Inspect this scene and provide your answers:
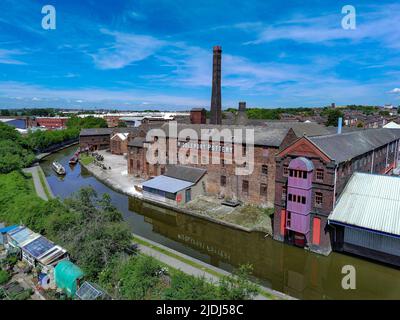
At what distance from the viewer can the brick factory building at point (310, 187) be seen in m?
18.0

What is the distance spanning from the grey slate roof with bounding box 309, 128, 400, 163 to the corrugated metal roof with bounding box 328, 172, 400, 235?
224 cm

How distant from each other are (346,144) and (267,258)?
11054mm

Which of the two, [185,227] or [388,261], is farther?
[185,227]

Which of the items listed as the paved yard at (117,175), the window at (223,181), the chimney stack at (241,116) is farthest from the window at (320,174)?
the chimney stack at (241,116)

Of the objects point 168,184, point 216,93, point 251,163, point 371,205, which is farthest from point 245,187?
point 216,93

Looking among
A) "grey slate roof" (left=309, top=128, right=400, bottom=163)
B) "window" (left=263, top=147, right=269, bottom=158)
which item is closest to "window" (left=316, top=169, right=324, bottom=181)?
"grey slate roof" (left=309, top=128, right=400, bottom=163)

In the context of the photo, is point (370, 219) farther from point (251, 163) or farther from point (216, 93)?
point (216, 93)

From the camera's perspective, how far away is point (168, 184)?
29562 millimetres

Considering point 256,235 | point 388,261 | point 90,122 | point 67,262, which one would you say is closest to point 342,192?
point 388,261

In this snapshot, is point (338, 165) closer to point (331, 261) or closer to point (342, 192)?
point (342, 192)

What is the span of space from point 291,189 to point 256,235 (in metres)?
5.21

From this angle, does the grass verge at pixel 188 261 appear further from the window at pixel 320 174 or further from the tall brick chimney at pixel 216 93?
the tall brick chimney at pixel 216 93

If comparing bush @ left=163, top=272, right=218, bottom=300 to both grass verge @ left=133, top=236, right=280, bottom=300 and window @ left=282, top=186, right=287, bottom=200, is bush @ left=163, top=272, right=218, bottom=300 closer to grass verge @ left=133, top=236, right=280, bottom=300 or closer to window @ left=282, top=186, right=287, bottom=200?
grass verge @ left=133, top=236, right=280, bottom=300

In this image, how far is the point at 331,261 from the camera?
17938 mm
